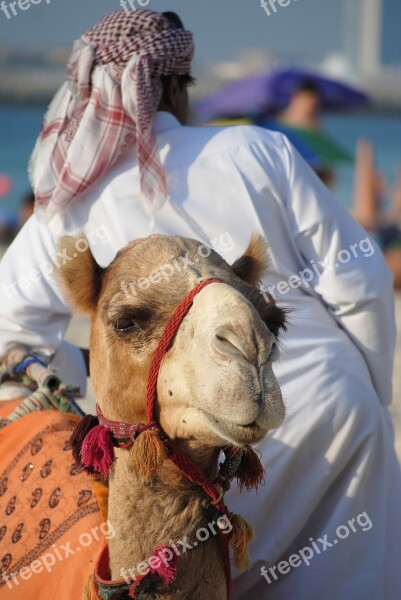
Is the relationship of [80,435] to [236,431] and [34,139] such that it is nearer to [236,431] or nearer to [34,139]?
[236,431]

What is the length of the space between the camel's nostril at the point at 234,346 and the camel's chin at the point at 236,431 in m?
0.16

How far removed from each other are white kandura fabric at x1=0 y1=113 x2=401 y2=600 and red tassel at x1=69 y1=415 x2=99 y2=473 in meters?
0.89

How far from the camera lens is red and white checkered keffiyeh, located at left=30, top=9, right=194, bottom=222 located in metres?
3.76

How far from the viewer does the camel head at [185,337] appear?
2.40 m

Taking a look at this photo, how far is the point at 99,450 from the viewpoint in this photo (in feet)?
9.17

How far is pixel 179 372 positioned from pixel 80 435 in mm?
477

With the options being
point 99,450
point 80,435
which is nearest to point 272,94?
point 80,435

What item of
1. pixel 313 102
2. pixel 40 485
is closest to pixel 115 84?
pixel 40 485

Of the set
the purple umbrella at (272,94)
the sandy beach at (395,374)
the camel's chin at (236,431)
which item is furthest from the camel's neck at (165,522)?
the purple umbrella at (272,94)

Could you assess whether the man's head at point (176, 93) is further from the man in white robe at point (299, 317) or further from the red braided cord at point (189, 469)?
the red braided cord at point (189, 469)

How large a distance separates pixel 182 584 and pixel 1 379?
1.47 metres

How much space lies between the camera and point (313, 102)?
562 inches

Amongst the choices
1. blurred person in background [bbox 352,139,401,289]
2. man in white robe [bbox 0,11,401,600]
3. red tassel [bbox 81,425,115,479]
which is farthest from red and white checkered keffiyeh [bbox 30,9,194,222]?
blurred person in background [bbox 352,139,401,289]

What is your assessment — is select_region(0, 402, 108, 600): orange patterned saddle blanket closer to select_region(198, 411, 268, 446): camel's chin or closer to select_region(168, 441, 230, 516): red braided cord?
select_region(168, 441, 230, 516): red braided cord
